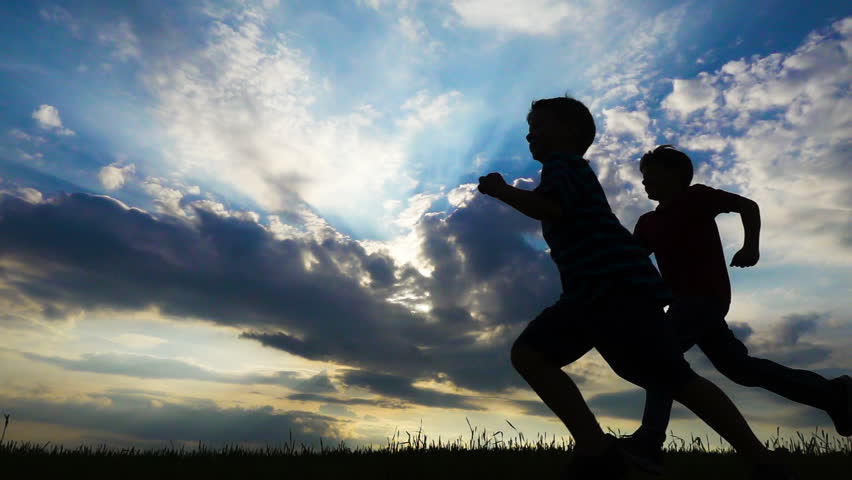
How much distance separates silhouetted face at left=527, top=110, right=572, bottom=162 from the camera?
389cm

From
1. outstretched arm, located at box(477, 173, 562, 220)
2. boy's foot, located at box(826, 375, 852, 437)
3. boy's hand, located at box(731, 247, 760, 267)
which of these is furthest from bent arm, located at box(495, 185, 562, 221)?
boy's foot, located at box(826, 375, 852, 437)

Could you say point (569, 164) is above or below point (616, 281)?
above

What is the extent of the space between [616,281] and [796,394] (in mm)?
2520

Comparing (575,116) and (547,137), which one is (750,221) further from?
(547,137)

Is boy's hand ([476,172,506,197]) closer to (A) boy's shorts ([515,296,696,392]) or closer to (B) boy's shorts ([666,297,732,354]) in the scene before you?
(A) boy's shorts ([515,296,696,392])

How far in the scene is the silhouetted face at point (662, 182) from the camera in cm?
521

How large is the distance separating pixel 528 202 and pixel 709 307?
223cm

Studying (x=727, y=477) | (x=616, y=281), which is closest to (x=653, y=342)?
(x=616, y=281)

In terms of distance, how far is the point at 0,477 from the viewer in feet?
15.7

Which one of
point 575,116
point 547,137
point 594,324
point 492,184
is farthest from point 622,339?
point 575,116

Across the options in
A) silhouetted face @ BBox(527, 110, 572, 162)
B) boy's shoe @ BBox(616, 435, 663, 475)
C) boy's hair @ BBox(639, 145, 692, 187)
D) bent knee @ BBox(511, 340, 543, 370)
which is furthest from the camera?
boy's hair @ BBox(639, 145, 692, 187)

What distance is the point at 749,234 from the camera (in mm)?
4688

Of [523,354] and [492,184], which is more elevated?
[492,184]

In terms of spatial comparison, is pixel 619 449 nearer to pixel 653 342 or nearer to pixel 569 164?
pixel 653 342
